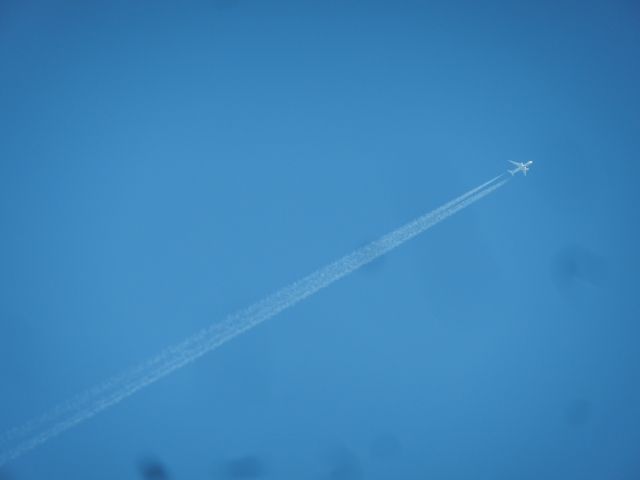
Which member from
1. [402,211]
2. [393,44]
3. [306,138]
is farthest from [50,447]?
[393,44]

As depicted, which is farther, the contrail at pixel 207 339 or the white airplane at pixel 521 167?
the white airplane at pixel 521 167

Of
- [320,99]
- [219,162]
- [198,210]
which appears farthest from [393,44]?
[198,210]

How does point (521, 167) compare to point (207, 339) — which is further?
point (521, 167)

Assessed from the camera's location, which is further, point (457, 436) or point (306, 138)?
point (457, 436)

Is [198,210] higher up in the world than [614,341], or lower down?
higher up

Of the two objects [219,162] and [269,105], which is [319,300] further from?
[269,105]

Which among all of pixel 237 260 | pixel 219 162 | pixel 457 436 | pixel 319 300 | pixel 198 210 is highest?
pixel 219 162

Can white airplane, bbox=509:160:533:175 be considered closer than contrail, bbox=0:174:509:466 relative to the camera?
No
